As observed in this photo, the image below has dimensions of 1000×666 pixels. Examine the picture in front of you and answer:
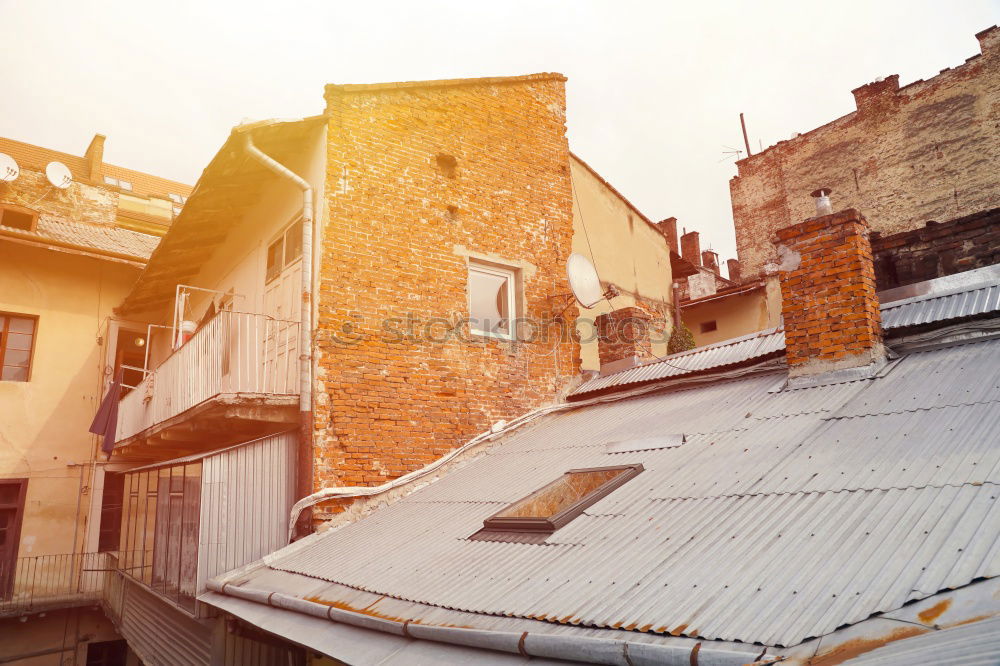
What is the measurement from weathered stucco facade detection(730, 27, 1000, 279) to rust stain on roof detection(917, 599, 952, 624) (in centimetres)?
1890

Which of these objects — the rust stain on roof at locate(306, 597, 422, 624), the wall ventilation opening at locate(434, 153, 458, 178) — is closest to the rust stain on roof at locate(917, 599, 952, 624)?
the rust stain on roof at locate(306, 597, 422, 624)

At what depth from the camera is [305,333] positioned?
24.8 feet

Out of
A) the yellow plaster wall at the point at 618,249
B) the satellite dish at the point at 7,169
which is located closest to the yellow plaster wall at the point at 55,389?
the satellite dish at the point at 7,169

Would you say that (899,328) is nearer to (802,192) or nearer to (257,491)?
(257,491)

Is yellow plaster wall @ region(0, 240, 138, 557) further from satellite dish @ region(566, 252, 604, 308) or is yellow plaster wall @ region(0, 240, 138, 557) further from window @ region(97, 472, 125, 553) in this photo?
satellite dish @ region(566, 252, 604, 308)

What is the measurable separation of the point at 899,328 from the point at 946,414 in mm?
1742

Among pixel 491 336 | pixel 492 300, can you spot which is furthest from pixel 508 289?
pixel 491 336

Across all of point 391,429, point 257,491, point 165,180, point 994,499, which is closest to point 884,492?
point 994,499

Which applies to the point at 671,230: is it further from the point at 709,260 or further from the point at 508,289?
the point at 508,289

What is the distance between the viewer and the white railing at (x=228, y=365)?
806 centimetres

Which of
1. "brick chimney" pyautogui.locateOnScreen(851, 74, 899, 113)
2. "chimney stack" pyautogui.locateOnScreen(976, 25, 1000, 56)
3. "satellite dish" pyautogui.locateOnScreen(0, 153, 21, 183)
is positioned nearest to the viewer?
"satellite dish" pyautogui.locateOnScreen(0, 153, 21, 183)

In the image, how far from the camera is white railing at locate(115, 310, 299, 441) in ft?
26.5

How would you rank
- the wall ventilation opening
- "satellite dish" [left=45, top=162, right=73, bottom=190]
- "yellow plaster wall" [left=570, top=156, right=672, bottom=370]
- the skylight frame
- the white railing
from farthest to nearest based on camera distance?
"satellite dish" [left=45, top=162, right=73, bottom=190] < "yellow plaster wall" [left=570, top=156, right=672, bottom=370] < the wall ventilation opening < the white railing < the skylight frame

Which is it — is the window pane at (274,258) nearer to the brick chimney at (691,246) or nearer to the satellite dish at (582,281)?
the satellite dish at (582,281)
